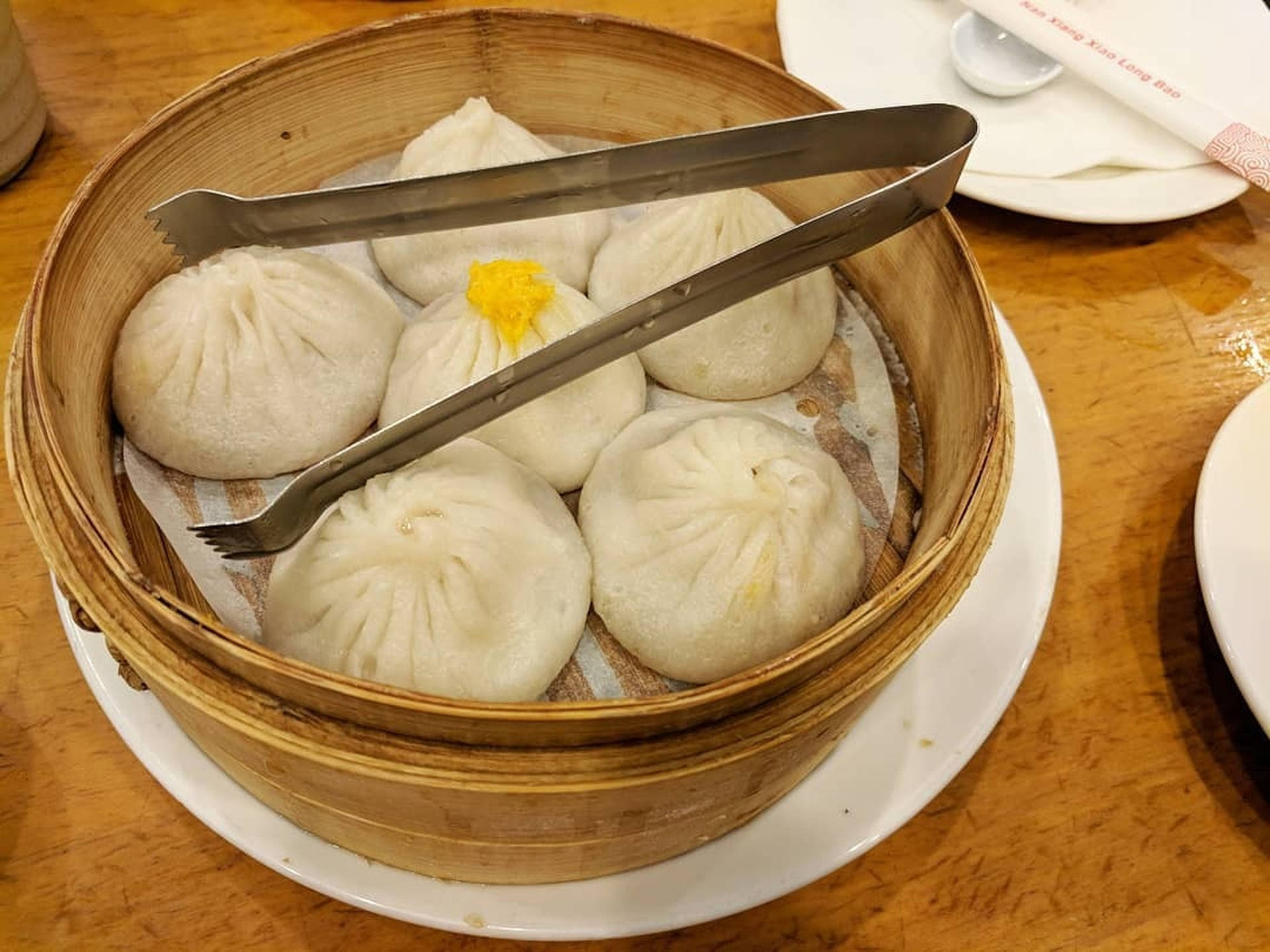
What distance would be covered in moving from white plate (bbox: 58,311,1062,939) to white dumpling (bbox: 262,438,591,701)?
0.70 feet

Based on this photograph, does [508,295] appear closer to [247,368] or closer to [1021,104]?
[247,368]

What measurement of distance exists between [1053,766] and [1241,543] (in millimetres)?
380

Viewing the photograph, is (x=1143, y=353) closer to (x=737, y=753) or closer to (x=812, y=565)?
(x=812, y=565)

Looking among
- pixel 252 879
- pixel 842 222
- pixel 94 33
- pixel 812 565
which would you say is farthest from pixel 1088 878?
pixel 94 33

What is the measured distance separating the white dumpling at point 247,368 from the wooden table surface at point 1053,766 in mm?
361

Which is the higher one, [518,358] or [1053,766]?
[518,358]

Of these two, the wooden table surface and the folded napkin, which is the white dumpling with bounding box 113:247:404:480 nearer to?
the wooden table surface

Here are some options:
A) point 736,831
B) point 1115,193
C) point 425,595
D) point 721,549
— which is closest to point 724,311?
point 721,549

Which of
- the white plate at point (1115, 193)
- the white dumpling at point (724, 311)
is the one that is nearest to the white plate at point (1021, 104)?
the white plate at point (1115, 193)

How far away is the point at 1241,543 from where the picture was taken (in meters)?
1.29

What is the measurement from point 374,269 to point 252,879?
812 millimetres

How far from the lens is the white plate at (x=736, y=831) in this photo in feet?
3.52

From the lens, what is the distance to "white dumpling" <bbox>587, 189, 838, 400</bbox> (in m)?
1.26

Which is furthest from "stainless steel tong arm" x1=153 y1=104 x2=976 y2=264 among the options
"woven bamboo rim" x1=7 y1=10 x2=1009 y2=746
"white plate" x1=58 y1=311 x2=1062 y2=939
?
"white plate" x1=58 y1=311 x2=1062 y2=939
